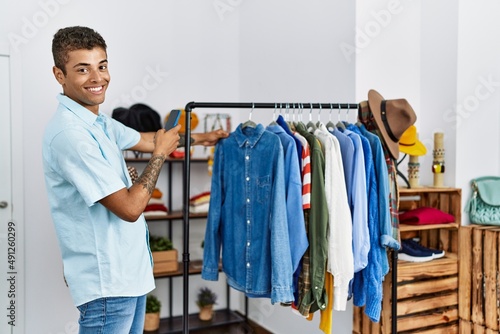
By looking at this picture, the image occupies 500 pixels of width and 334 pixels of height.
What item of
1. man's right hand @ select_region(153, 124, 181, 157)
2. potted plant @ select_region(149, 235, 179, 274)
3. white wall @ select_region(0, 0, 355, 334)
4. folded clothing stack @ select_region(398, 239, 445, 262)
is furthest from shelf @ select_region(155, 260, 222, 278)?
man's right hand @ select_region(153, 124, 181, 157)

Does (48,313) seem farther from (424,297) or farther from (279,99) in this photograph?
(424,297)

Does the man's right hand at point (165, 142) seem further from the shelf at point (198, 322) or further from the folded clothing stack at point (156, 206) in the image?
the shelf at point (198, 322)

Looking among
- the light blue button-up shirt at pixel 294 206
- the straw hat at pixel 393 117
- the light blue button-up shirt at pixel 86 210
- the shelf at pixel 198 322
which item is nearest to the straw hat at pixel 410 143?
the straw hat at pixel 393 117

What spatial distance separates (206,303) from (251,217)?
5.57 feet

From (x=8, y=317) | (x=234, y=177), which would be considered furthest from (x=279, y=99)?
(x=8, y=317)

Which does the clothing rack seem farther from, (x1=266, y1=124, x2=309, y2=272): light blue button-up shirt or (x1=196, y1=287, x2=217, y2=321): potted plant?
(x1=196, y1=287, x2=217, y2=321): potted plant

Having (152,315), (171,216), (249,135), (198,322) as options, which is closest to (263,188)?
(249,135)

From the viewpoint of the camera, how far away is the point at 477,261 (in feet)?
8.93

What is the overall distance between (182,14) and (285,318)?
7.88ft

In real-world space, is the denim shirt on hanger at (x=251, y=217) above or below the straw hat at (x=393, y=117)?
below

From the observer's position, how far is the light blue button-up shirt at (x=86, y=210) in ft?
5.05

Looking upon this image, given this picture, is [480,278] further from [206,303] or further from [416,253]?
[206,303]

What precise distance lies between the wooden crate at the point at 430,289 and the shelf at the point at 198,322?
1.31m

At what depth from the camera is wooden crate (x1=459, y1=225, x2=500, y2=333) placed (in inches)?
104
